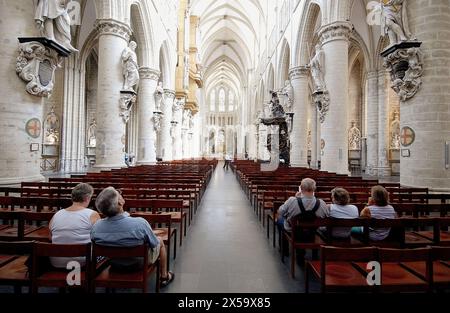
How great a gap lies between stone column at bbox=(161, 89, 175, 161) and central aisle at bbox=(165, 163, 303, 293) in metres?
16.5

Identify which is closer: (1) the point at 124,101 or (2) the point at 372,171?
(1) the point at 124,101

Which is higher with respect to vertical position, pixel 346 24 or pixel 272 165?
pixel 346 24

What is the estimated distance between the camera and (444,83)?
24.0 ft

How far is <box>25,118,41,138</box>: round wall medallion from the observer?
770 cm

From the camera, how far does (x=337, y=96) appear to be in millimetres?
12211

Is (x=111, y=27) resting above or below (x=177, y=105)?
above

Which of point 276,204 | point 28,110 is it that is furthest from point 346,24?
point 28,110

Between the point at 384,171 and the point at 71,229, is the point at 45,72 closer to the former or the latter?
the point at 71,229

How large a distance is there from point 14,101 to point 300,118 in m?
14.7

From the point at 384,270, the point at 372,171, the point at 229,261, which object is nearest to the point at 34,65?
the point at 229,261

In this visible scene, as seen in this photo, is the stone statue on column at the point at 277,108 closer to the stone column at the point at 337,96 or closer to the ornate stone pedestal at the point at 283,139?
the ornate stone pedestal at the point at 283,139

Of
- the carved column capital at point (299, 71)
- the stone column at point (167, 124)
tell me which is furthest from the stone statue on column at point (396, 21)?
the stone column at point (167, 124)

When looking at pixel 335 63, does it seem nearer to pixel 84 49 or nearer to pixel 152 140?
pixel 152 140
